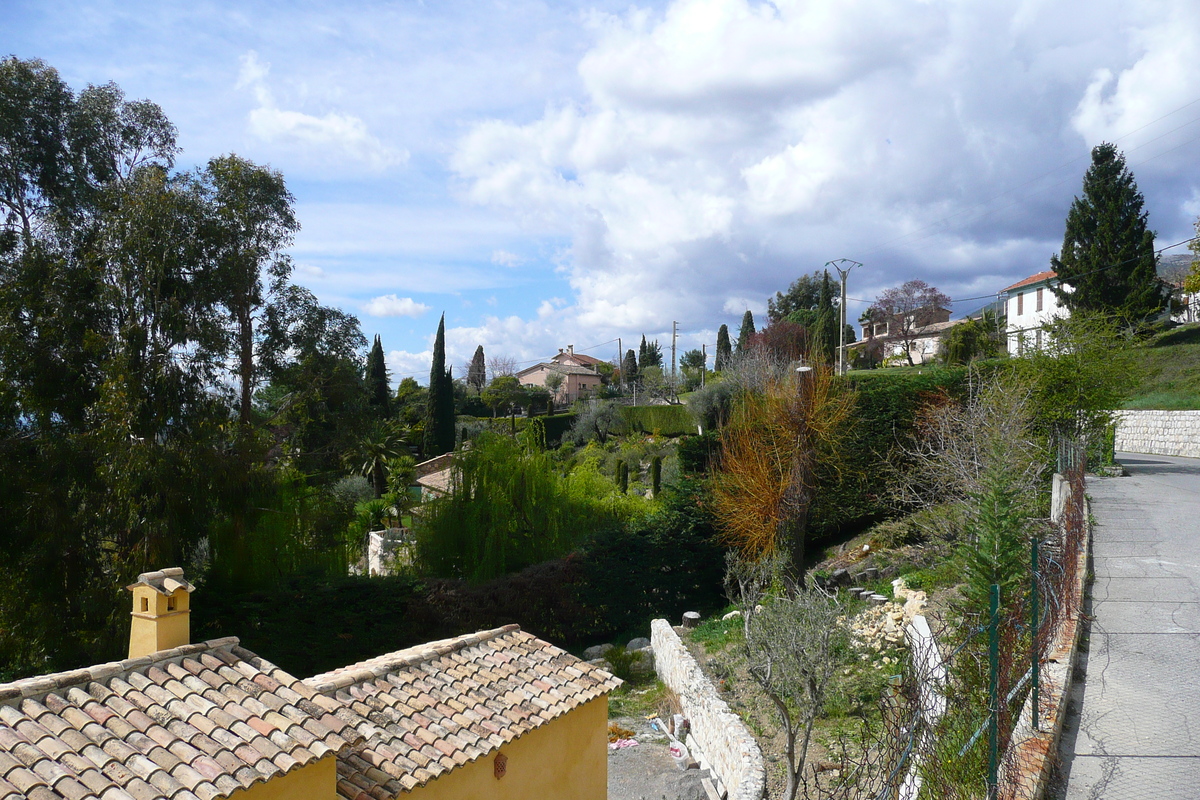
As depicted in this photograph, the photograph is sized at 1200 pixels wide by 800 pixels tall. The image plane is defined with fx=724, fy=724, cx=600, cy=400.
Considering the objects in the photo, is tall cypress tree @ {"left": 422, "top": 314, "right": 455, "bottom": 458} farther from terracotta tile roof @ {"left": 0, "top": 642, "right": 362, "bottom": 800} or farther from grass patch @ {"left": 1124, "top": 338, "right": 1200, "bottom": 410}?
terracotta tile roof @ {"left": 0, "top": 642, "right": 362, "bottom": 800}

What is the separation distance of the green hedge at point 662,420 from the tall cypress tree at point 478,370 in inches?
1096

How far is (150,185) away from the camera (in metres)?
14.3

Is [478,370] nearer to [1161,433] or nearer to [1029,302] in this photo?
[1029,302]

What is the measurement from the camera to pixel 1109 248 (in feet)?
117

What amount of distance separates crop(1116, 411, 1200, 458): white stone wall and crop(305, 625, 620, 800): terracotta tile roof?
81.8 ft

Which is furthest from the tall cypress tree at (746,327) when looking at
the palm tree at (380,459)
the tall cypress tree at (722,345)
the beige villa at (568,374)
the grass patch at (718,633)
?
the grass patch at (718,633)

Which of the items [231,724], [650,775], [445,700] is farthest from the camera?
[650,775]

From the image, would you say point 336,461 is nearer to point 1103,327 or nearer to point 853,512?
point 853,512

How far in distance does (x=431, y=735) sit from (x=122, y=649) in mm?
9311

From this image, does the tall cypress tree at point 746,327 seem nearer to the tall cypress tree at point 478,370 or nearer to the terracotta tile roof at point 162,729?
the tall cypress tree at point 478,370

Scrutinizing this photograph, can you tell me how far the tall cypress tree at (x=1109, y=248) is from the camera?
115 feet

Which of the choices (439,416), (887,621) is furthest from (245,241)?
(439,416)

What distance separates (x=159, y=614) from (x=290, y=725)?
1.89m

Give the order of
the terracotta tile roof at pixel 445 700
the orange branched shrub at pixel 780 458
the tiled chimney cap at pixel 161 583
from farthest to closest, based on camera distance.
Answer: the orange branched shrub at pixel 780 458 → the tiled chimney cap at pixel 161 583 → the terracotta tile roof at pixel 445 700
